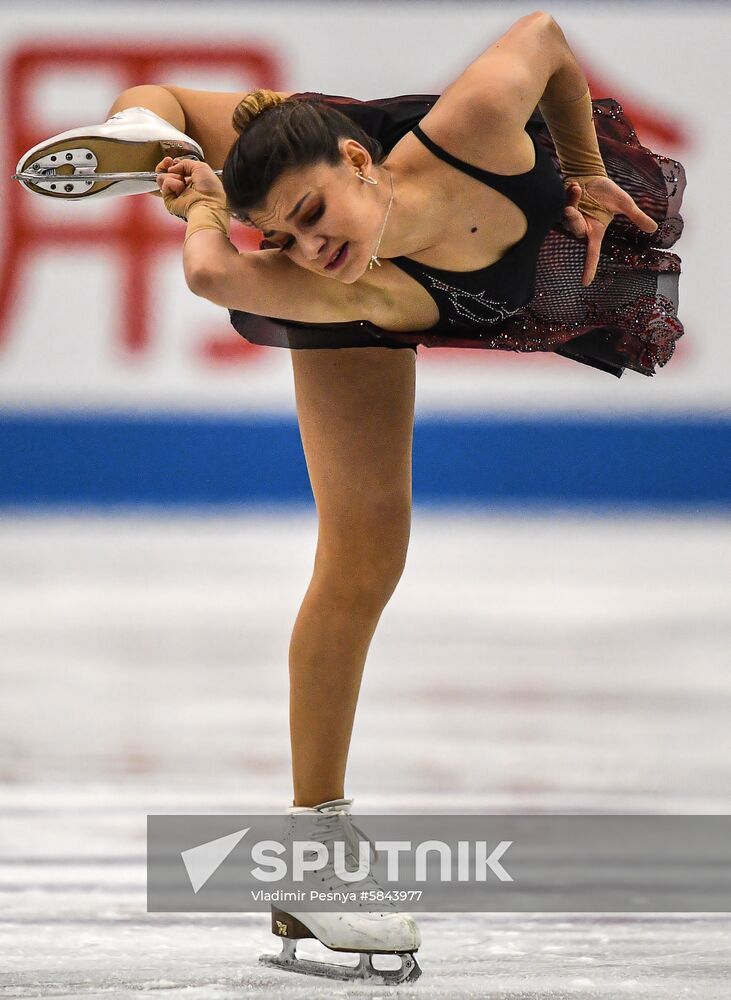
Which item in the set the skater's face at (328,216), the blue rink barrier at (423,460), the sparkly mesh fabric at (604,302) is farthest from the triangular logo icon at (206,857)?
the blue rink barrier at (423,460)

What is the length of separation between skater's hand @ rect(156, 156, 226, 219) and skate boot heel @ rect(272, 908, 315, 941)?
28.5 inches

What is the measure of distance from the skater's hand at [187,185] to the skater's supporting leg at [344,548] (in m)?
0.21

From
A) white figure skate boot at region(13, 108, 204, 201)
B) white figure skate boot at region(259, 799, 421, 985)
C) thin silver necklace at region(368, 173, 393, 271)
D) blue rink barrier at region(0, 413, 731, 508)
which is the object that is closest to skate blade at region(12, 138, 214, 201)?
white figure skate boot at region(13, 108, 204, 201)

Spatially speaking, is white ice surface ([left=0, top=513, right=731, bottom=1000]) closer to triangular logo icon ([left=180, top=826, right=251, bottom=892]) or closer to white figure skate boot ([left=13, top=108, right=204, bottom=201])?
triangular logo icon ([left=180, top=826, right=251, bottom=892])

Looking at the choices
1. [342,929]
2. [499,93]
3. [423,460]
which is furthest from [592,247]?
[423,460]

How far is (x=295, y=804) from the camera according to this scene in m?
1.48

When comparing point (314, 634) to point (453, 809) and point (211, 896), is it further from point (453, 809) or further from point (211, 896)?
point (453, 809)

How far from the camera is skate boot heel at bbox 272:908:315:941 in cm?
141

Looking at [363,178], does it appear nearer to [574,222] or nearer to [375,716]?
[574,222]

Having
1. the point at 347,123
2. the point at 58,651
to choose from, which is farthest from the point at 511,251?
the point at 58,651

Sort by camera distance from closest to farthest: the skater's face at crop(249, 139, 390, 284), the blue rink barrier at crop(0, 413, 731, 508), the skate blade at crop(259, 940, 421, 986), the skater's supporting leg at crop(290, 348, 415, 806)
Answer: the skater's face at crop(249, 139, 390, 284)
the skate blade at crop(259, 940, 421, 986)
the skater's supporting leg at crop(290, 348, 415, 806)
the blue rink barrier at crop(0, 413, 731, 508)

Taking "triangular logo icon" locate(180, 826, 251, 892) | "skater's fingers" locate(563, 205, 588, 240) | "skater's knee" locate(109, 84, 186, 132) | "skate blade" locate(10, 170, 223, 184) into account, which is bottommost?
"triangular logo icon" locate(180, 826, 251, 892)

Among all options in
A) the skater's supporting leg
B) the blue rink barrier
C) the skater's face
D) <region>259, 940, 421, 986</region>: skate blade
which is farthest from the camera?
the blue rink barrier

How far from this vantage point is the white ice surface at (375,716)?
1.38 m
